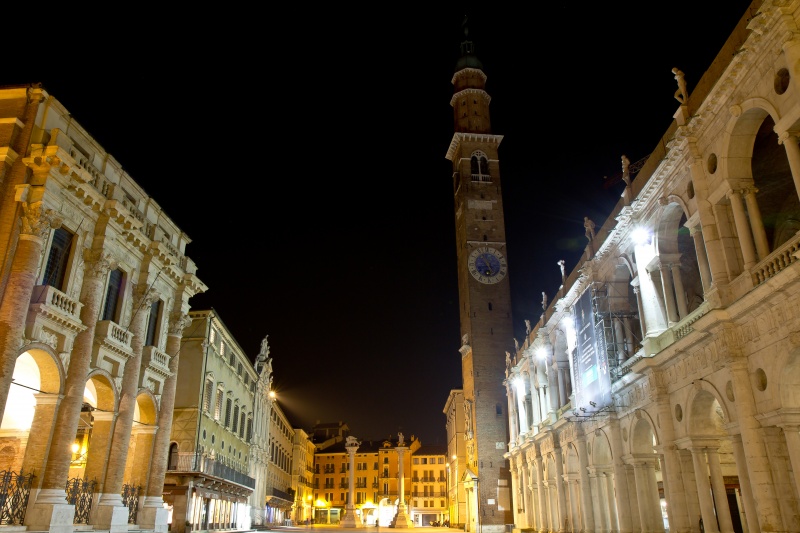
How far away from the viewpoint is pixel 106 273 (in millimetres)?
22797

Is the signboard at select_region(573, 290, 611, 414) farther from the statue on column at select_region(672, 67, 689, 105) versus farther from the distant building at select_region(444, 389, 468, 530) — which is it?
the distant building at select_region(444, 389, 468, 530)

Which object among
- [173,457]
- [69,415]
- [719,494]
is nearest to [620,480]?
[719,494]

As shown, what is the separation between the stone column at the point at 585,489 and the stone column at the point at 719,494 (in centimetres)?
1099

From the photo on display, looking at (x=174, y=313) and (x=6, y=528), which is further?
(x=174, y=313)

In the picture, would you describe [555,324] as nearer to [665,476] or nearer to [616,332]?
[616,332]

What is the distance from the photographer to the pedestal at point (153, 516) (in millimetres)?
25094

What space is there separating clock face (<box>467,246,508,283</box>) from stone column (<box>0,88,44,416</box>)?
44.9 m

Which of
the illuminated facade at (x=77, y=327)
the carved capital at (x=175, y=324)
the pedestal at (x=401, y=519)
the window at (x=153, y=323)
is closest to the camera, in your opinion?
the illuminated facade at (x=77, y=327)

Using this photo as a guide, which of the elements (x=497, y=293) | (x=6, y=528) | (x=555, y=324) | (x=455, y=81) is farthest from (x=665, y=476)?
(x=455, y=81)

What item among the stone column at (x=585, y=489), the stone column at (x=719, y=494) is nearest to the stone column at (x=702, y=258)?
the stone column at (x=719, y=494)

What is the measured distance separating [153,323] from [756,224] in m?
23.9

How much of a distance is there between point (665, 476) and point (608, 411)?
211 inches

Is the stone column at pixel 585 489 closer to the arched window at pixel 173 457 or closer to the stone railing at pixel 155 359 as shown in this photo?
the stone railing at pixel 155 359

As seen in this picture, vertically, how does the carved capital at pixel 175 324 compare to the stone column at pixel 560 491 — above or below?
above
